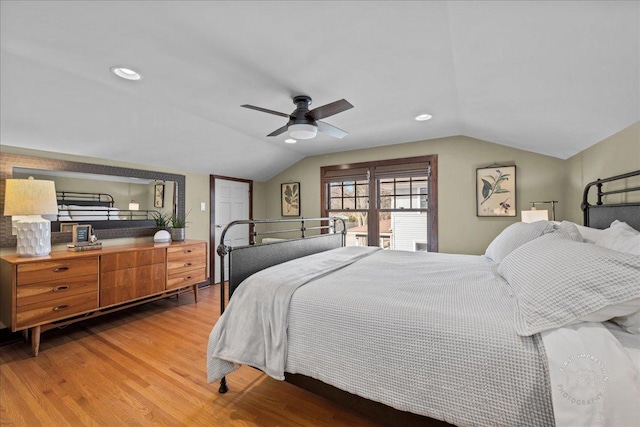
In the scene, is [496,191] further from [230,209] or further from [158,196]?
[158,196]

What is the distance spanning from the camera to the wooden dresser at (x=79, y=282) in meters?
2.24

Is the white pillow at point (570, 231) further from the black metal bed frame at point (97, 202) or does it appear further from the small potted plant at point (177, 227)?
the black metal bed frame at point (97, 202)

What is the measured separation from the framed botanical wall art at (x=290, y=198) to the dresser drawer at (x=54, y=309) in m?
3.23

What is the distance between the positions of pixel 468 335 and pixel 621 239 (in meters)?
1.21

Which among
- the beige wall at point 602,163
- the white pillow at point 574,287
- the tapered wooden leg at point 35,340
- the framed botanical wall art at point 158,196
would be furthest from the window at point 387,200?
the tapered wooden leg at point 35,340

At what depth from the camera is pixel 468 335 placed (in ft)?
3.50

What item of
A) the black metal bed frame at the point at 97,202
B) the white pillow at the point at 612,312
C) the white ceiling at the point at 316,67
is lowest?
the white pillow at the point at 612,312

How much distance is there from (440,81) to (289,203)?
3612mm

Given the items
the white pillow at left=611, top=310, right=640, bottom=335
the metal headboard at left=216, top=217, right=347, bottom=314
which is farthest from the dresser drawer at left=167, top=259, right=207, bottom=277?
the white pillow at left=611, top=310, right=640, bottom=335

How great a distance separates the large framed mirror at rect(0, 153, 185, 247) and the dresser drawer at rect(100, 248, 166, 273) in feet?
2.14

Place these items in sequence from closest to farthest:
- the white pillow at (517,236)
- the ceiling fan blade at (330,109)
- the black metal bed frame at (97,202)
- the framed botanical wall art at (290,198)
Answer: the white pillow at (517,236)
the ceiling fan blade at (330,109)
the black metal bed frame at (97,202)
the framed botanical wall art at (290,198)

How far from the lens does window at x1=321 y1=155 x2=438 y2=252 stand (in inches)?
Result: 162

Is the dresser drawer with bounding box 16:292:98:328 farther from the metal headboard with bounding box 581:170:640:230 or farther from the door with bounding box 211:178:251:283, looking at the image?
the metal headboard with bounding box 581:170:640:230

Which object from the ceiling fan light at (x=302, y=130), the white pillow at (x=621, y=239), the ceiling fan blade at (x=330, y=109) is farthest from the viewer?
the ceiling fan light at (x=302, y=130)
